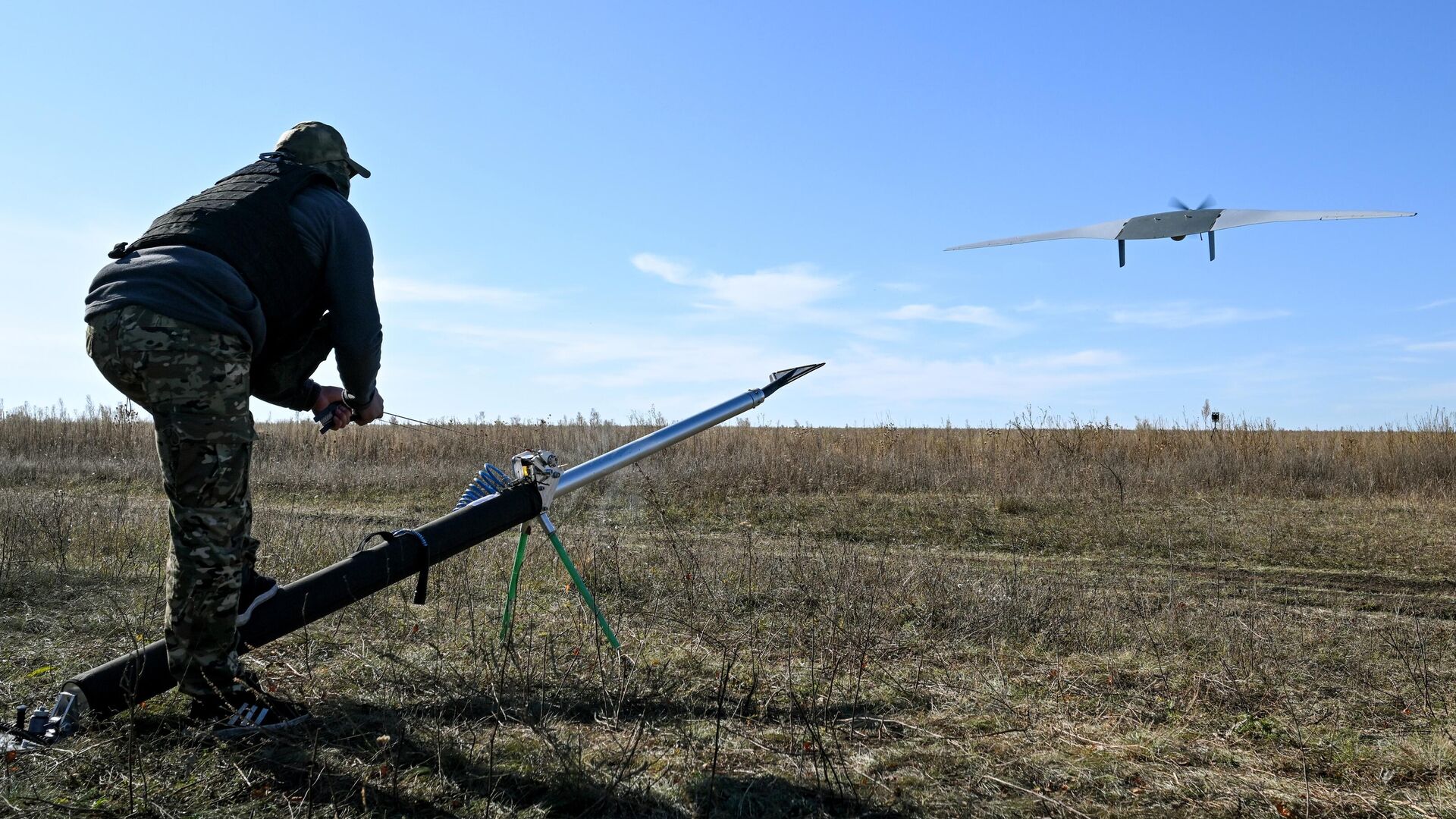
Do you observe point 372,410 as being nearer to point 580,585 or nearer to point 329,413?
point 329,413

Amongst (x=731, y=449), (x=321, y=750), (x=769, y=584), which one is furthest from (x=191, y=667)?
(x=731, y=449)

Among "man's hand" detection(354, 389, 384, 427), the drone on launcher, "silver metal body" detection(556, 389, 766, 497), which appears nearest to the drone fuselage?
the drone on launcher

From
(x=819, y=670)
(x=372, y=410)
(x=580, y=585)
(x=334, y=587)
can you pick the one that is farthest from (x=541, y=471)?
(x=819, y=670)

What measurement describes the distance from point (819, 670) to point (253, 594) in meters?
2.54

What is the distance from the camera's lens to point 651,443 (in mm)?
4840

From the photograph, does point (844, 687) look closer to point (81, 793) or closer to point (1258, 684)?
point (1258, 684)

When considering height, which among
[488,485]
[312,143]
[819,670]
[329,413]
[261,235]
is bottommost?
[819,670]

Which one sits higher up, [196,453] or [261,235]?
[261,235]

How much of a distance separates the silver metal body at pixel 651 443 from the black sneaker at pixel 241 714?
1513 millimetres

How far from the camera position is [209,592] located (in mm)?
3504

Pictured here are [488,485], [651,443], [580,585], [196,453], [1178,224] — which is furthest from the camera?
[1178,224]

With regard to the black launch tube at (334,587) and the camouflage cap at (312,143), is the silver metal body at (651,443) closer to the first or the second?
the black launch tube at (334,587)

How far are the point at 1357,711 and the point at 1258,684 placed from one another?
1.46 feet

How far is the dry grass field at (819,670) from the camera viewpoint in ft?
10.7
